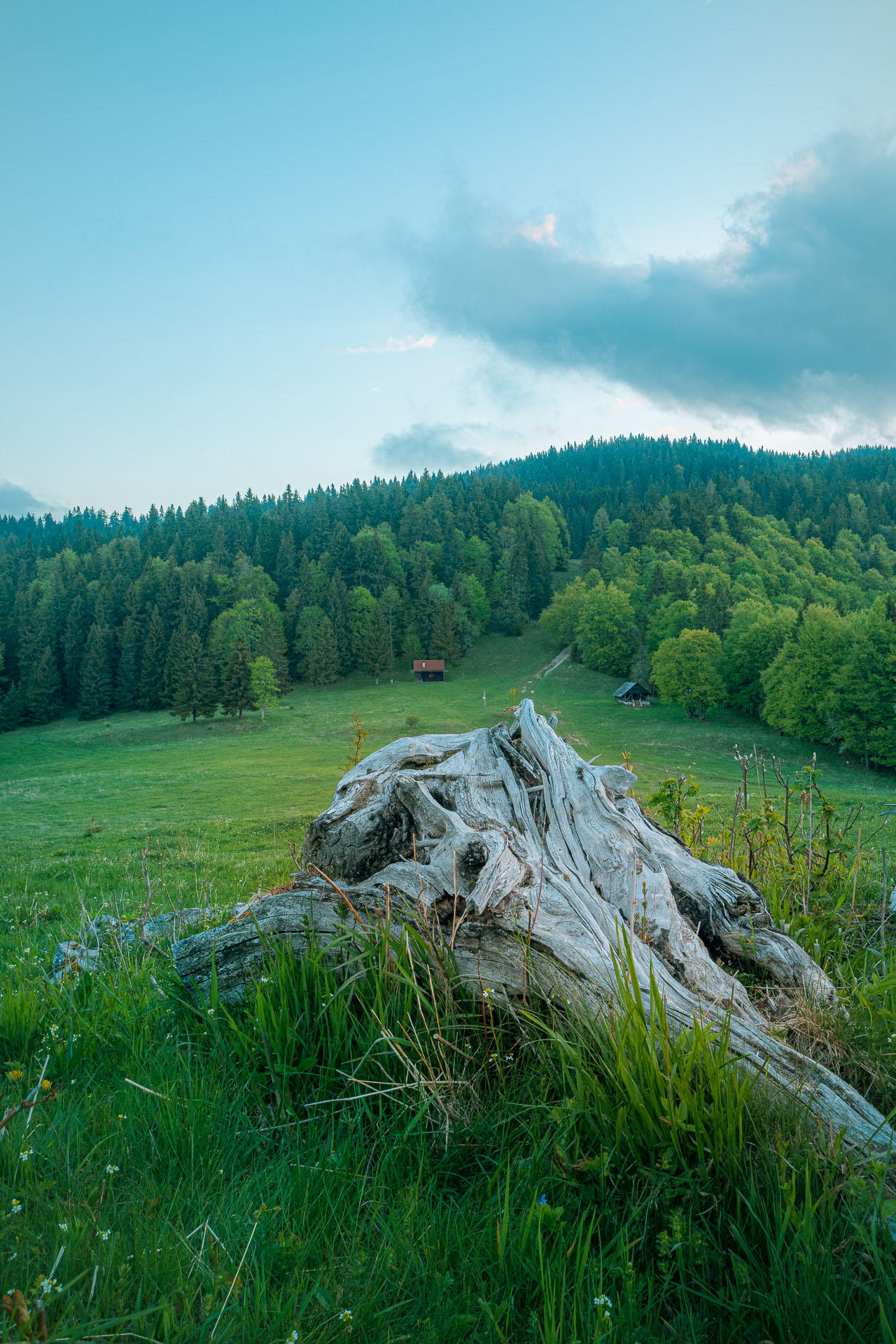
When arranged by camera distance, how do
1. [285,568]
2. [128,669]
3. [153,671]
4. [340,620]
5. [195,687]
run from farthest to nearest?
[285,568] < [340,620] < [128,669] < [153,671] < [195,687]

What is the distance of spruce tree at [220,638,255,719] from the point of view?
64.8m

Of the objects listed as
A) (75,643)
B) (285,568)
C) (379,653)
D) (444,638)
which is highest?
(285,568)

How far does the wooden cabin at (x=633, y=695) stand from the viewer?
7250 centimetres

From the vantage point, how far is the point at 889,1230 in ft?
6.39

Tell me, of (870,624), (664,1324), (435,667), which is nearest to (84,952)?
(664,1324)

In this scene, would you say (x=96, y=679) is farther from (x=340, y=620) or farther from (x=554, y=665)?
(x=554, y=665)

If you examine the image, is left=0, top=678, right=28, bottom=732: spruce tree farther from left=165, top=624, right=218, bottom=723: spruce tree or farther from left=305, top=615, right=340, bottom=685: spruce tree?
left=305, top=615, right=340, bottom=685: spruce tree

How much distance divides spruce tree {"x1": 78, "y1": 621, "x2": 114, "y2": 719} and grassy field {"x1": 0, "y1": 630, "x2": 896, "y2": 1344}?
84.4 metres

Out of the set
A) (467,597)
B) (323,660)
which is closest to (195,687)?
(323,660)

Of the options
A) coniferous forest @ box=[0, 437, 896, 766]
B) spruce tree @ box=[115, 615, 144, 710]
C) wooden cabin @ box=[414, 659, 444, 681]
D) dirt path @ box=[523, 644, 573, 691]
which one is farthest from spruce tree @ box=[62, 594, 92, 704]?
dirt path @ box=[523, 644, 573, 691]

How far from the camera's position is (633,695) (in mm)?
73125

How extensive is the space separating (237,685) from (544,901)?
64.9m

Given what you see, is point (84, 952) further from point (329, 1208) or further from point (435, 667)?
point (435, 667)

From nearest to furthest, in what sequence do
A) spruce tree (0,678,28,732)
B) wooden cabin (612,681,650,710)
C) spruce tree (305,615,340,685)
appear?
wooden cabin (612,681,650,710), spruce tree (0,678,28,732), spruce tree (305,615,340,685)
